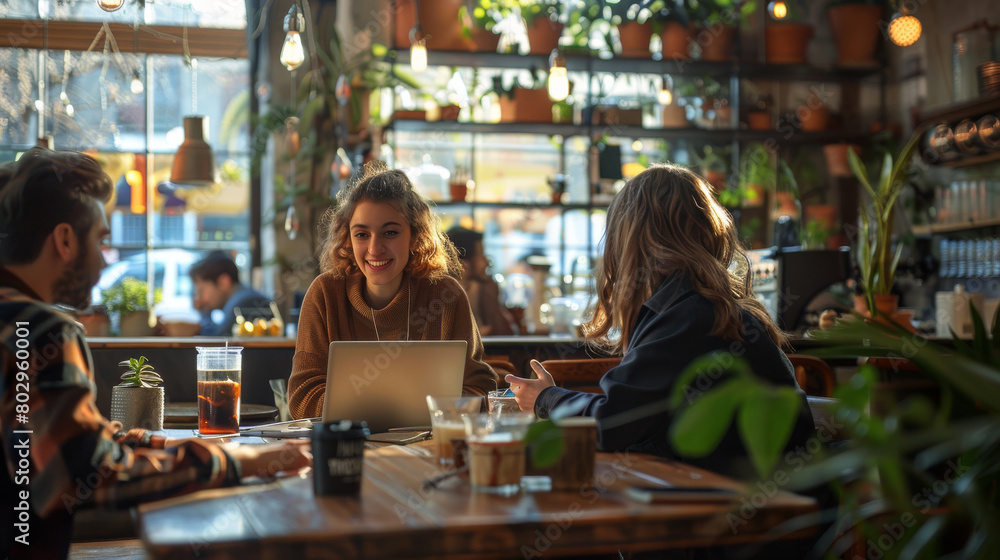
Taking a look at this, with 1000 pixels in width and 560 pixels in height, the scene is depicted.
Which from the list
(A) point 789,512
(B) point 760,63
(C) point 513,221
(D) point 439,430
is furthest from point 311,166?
(A) point 789,512

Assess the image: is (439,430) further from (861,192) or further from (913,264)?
(861,192)

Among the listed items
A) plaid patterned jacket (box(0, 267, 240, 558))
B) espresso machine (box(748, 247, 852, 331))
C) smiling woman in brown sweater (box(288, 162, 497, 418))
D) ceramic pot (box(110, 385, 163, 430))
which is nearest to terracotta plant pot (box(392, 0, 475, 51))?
espresso machine (box(748, 247, 852, 331))

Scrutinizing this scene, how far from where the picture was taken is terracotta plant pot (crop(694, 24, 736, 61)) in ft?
20.3

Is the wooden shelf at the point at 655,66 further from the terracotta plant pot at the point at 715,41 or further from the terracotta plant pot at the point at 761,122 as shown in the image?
the terracotta plant pot at the point at 761,122

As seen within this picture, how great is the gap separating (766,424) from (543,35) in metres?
5.39

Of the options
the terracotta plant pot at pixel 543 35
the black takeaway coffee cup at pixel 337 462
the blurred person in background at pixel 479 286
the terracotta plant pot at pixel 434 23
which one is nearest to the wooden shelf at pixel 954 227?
the terracotta plant pot at pixel 543 35

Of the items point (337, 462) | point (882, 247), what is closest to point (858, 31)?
point (882, 247)

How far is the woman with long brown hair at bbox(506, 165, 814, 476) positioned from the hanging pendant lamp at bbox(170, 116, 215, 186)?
311 cm

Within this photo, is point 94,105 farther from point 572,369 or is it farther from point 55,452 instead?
point 55,452

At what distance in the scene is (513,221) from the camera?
6.45m

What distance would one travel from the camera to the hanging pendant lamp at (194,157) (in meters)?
4.50

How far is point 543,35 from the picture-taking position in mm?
5816

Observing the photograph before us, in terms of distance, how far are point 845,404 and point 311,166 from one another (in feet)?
19.7

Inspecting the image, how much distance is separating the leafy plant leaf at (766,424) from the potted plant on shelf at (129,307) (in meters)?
4.27
